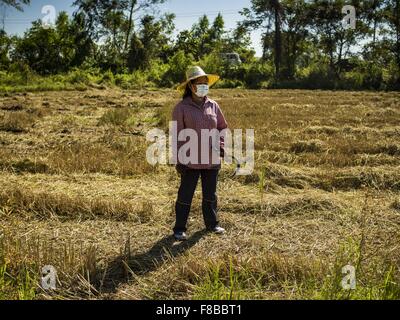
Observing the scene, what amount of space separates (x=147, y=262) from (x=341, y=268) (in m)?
1.65

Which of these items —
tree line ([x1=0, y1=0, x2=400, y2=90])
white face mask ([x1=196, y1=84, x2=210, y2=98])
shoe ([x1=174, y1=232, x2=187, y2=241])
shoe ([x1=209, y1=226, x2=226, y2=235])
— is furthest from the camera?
tree line ([x1=0, y1=0, x2=400, y2=90])

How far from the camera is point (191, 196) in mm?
4348

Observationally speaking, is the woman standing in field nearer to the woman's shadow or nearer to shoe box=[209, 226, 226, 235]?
shoe box=[209, 226, 226, 235]

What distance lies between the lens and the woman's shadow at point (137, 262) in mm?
3472

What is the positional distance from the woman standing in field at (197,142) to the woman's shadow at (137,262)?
13 cm

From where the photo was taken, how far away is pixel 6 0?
2108 cm

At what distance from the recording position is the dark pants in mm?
4328

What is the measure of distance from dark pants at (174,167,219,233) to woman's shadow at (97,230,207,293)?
17 cm

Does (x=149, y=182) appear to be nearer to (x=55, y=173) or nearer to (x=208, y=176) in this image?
(x=55, y=173)

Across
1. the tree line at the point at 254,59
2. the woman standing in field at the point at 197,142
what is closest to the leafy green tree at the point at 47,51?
the tree line at the point at 254,59

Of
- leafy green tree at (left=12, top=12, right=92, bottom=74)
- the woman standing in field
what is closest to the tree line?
leafy green tree at (left=12, top=12, right=92, bottom=74)

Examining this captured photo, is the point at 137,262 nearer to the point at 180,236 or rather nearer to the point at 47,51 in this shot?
the point at 180,236
